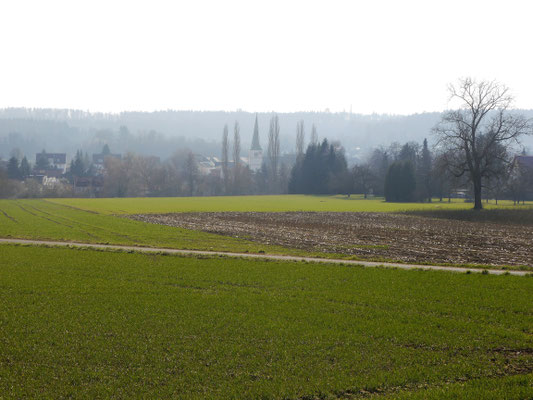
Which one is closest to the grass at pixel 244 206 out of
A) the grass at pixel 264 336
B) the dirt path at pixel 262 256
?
the dirt path at pixel 262 256

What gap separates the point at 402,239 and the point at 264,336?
2521 cm

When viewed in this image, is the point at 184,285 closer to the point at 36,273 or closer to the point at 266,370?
the point at 36,273

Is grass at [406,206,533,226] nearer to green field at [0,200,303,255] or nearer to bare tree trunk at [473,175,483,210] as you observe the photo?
bare tree trunk at [473,175,483,210]

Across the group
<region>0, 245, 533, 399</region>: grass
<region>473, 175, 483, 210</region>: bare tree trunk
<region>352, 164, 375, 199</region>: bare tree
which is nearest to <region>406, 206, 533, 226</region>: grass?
<region>473, 175, 483, 210</region>: bare tree trunk

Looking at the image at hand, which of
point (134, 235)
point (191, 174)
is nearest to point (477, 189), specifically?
point (134, 235)

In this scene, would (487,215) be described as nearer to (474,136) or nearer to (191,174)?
(474,136)

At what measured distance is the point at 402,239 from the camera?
35469 mm

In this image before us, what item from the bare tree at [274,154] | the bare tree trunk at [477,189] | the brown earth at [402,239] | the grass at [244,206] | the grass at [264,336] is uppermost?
the bare tree at [274,154]

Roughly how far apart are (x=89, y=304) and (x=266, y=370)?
7209mm

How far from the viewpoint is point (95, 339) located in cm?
1170

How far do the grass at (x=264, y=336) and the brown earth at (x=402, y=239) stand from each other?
7702mm

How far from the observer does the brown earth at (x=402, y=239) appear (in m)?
27.4

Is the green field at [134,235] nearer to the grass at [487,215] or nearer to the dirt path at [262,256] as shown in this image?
the dirt path at [262,256]

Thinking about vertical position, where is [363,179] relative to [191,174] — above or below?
below
